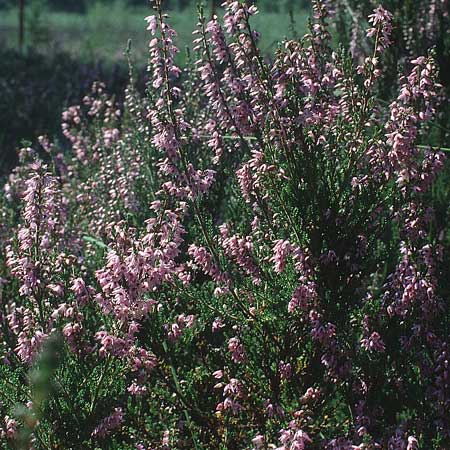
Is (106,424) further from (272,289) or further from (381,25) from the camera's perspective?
(381,25)

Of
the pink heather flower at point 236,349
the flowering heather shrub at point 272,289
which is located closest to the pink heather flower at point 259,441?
the flowering heather shrub at point 272,289

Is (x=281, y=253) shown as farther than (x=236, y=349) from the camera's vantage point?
No

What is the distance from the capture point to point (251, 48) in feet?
10.8

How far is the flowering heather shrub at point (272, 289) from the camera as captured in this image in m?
3.18

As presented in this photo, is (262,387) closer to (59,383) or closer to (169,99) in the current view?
(59,383)

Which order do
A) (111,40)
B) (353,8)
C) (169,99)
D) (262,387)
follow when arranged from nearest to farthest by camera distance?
(169,99), (262,387), (353,8), (111,40)

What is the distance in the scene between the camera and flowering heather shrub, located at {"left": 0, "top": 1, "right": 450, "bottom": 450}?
318 centimetres

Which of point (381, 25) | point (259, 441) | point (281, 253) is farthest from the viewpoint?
point (381, 25)

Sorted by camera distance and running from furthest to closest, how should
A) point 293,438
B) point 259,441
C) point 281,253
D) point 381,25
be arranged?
point 381,25 → point 281,253 → point 259,441 → point 293,438

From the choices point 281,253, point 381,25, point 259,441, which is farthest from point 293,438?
point 381,25

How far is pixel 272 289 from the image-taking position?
3395 mm

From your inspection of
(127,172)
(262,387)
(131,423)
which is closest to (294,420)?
(262,387)

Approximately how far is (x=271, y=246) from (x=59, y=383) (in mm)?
1045

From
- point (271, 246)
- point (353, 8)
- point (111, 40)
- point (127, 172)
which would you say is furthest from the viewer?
point (111, 40)
